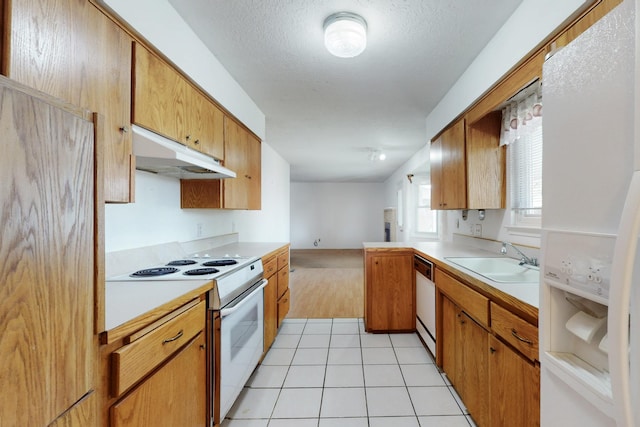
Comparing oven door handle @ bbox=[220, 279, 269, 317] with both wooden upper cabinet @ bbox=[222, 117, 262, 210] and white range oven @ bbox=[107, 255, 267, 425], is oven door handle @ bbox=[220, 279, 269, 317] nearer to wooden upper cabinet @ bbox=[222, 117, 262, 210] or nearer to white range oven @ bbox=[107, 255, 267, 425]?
white range oven @ bbox=[107, 255, 267, 425]

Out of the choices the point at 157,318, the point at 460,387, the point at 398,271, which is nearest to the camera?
the point at 157,318

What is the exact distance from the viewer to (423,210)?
17.0ft

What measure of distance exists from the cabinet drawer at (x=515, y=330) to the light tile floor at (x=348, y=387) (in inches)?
30.5

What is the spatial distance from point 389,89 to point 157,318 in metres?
2.32

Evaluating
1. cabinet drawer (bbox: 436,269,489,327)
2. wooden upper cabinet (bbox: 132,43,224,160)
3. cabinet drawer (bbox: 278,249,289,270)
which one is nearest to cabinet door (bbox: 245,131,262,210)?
cabinet drawer (bbox: 278,249,289,270)

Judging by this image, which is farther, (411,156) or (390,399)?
(411,156)

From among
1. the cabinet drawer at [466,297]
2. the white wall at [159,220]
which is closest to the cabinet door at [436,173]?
the cabinet drawer at [466,297]

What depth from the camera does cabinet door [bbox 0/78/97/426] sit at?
20.6 inches

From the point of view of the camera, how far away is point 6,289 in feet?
1.69

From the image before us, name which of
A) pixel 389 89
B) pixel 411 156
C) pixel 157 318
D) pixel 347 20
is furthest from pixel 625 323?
pixel 411 156

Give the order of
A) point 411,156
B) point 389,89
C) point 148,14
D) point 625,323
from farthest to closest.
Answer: point 411,156 → point 389,89 → point 148,14 → point 625,323

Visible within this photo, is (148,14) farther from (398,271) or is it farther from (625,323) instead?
(398,271)

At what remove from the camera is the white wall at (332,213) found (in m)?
8.75

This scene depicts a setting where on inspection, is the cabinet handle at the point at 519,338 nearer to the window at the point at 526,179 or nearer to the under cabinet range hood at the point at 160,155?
the window at the point at 526,179
